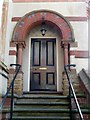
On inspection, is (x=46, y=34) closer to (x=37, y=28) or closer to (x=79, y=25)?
(x=37, y=28)

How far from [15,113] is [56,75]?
2.83m

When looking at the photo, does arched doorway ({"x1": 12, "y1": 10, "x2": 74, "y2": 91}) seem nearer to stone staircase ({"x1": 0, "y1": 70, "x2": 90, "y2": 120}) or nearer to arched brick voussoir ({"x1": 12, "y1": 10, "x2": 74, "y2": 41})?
arched brick voussoir ({"x1": 12, "y1": 10, "x2": 74, "y2": 41})

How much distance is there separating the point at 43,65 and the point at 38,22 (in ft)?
5.05

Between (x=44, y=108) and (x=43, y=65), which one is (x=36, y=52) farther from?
(x=44, y=108)

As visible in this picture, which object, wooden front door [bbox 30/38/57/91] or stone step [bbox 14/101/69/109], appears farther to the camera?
wooden front door [bbox 30/38/57/91]

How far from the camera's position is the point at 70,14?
7.97m

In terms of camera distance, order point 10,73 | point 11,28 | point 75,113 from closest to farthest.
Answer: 1. point 75,113
2. point 10,73
3. point 11,28

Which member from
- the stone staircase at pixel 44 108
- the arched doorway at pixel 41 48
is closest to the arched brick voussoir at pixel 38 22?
the arched doorway at pixel 41 48

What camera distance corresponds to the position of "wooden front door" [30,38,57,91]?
796 centimetres

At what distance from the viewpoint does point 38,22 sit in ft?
26.1

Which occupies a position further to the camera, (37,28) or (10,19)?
(37,28)

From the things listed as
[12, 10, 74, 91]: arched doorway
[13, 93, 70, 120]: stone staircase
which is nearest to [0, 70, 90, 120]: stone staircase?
[13, 93, 70, 120]: stone staircase

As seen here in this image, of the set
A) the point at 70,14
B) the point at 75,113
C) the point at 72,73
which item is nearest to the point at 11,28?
the point at 70,14

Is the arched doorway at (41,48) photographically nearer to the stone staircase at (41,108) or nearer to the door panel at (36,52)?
the door panel at (36,52)
